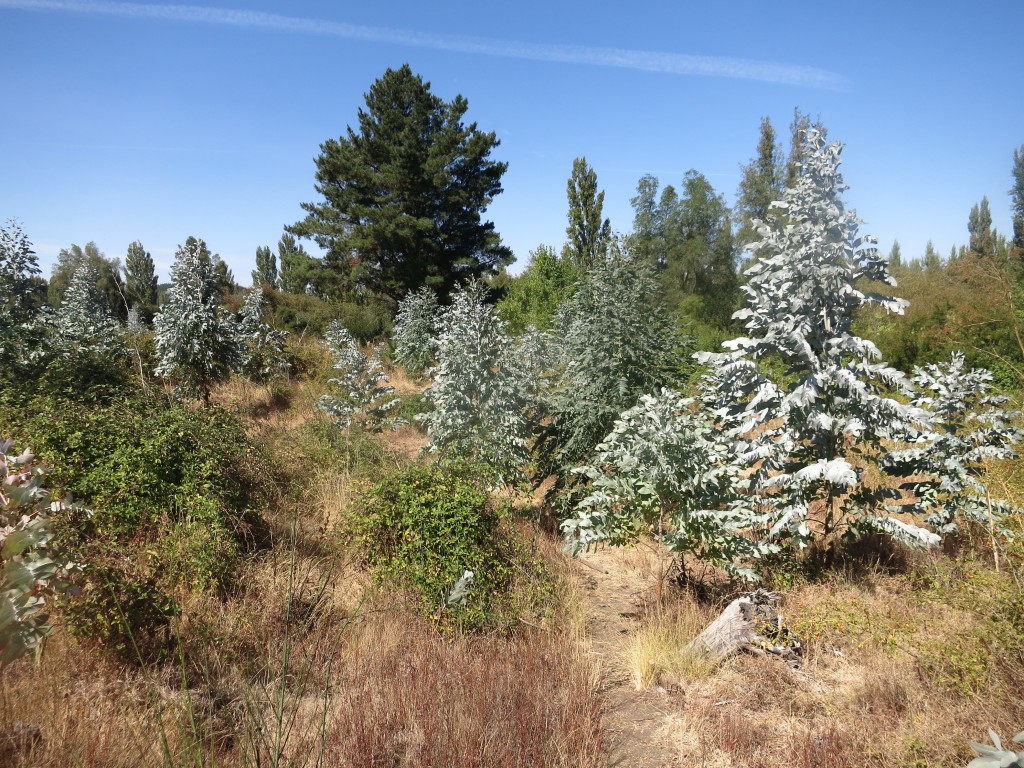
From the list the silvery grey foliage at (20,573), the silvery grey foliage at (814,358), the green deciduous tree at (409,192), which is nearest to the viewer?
the silvery grey foliage at (20,573)

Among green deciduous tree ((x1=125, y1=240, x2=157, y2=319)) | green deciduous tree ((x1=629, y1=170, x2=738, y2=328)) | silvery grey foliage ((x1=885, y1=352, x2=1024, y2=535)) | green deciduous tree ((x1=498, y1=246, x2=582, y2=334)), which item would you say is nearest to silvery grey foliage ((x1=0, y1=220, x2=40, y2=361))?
silvery grey foliage ((x1=885, y1=352, x2=1024, y2=535))

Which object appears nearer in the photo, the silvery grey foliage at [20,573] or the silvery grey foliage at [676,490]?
the silvery grey foliage at [20,573]

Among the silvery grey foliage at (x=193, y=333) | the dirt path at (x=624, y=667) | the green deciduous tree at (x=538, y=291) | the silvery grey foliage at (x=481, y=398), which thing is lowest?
the dirt path at (x=624, y=667)

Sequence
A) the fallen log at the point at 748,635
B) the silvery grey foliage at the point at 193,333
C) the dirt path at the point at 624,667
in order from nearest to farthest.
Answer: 1. the dirt path at the point at 624,667
2. the fallen log at the point at 748,635
3. the silvery grey foliage at the point at 193,333

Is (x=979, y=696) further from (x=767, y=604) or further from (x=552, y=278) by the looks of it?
(x=552, y=278)

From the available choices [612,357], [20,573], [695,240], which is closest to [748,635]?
[612,357]

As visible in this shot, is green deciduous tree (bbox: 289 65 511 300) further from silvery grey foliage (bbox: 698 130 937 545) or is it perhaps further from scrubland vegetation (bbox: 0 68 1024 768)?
silvery grey foliage (bbox: 698 130 937 545)

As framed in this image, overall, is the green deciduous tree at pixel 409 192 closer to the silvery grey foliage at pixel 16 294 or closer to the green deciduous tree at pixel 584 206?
the green deciduous tree at pixel 584 206

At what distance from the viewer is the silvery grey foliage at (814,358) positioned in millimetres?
4875

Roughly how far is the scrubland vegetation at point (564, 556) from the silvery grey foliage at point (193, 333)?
10.9 ft

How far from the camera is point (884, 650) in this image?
3971 mm

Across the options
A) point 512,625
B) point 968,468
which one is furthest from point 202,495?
point 968,468

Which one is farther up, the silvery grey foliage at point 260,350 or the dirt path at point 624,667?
the silvery grey foliage at point 260,350

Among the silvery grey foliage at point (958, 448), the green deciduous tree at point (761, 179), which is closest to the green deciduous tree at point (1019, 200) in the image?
the green deciduous tree at point (761, 179)
